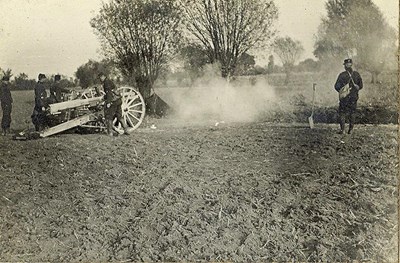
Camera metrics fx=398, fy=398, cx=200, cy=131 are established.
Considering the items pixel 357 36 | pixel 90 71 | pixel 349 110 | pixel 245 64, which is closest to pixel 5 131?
pixel 90 71

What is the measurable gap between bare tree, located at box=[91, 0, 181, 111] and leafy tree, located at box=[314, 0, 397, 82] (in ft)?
8.89

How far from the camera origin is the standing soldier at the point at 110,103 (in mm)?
6277

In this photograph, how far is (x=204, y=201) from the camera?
4.41 meters

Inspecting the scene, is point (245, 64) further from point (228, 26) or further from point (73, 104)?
point (73, 104)

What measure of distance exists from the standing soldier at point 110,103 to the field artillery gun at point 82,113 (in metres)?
0.18

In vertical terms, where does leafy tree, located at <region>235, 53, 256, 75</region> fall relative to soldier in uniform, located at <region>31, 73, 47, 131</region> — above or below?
above

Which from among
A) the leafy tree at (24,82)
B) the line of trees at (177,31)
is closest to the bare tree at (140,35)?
the line of trees at (177,31)

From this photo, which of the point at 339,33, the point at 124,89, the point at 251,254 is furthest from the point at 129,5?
the point at 251,254

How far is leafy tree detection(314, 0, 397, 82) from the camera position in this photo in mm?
5492

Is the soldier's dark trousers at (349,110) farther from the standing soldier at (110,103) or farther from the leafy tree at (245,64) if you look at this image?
the standing soldier at (110,103)

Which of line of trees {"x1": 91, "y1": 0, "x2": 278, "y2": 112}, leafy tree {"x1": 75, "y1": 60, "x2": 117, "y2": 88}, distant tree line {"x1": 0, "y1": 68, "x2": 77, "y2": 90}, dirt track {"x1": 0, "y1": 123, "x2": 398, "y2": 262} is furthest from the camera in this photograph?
line of trees {"x1": 91, "y1": 0, "x2": 278, "y2": 112}

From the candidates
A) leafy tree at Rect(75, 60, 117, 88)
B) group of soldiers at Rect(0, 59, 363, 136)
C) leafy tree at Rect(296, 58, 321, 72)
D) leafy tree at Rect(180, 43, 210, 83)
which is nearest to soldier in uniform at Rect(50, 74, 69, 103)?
group of soldiers at Rect(0, 59, 363, 136)

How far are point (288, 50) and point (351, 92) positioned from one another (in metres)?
1.93

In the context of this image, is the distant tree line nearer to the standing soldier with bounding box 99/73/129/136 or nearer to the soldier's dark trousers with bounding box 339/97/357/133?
the standing soldier with bounding box 99/73/129/136
